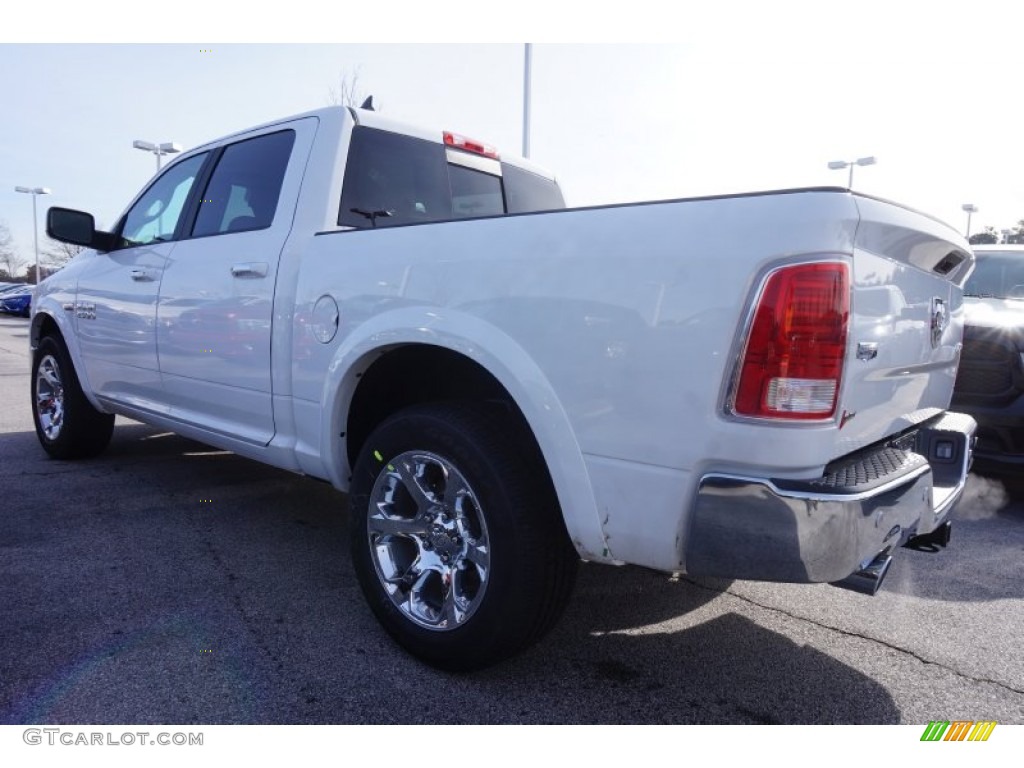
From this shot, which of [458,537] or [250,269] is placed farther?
[250,269]

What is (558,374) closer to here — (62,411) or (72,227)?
(72,227)

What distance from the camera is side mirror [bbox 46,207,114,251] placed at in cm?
433

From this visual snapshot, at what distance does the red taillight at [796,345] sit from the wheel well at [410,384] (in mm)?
949

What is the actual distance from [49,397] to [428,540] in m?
4.22

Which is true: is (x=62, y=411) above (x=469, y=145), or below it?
below

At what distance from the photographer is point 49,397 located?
532 cm

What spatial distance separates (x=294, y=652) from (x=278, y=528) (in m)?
1.45

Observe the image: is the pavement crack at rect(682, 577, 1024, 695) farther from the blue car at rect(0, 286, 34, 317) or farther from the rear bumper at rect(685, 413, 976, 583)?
the blue car at rect(0, 286, 34, 317)

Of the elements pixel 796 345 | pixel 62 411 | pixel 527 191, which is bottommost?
pixel 62 411

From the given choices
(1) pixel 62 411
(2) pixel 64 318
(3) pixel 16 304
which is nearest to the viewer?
Answer: (2) pixel 64 318

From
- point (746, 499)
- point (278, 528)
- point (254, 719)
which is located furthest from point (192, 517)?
point (746, 499)

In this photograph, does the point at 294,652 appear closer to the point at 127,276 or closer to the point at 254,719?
the point at 254,719

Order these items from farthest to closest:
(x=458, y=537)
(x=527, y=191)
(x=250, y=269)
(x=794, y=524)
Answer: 1. (x=527, y=191)
2. (x=250, y=269)
3. (x=458, y=537)
4. (x=794, y=524)
